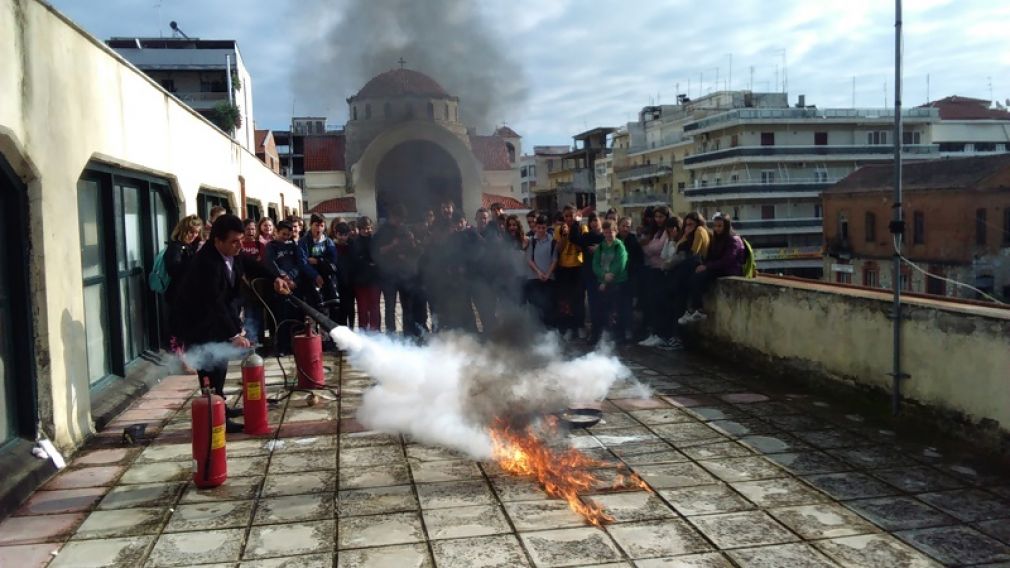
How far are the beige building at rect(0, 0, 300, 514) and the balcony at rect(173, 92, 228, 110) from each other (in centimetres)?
5031

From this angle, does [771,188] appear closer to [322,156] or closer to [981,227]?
[981,227]

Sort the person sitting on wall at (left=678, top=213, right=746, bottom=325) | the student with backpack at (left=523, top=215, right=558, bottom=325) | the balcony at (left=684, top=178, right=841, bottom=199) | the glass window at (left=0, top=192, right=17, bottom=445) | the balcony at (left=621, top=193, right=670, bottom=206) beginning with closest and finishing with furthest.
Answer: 1. the glass window at (left=0, top=192, right=17, bottom=445)
2. the person sitting on wall at (left=678, top=213, right=746, bottom=325)
3. the student with backpack at (left=523, top=215, right=558, bottom=325)
4. the balcony at (left=684, top=178, right=841, bottom=199)
5. the balcony at (left=621, top=193, right=670, bottom=206)

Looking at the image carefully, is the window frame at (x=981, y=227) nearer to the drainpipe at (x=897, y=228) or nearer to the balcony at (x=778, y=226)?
the balcony at (x=778, y=226)

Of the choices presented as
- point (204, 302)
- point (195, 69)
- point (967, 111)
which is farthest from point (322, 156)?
point (967, 111)

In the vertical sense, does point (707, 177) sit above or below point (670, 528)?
above

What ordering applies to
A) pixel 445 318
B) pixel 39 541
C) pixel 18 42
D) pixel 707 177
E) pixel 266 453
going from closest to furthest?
pixel 39 541, pixel 18 42, pixel 266 453, pixel 445 318, pixel 707 177

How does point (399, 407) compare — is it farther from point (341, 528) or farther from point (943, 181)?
point (943, 181)

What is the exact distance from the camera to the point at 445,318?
33.8ft

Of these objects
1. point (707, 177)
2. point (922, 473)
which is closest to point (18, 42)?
→ point (922, 473)

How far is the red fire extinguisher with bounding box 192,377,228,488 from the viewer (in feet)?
15.9

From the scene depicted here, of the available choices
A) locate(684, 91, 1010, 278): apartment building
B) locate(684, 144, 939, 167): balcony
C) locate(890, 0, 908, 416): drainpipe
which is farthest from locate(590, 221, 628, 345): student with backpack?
locate(684, 144, 939, 167): balcony

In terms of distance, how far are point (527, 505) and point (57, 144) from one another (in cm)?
457

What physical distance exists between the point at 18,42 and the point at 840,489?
248 inches

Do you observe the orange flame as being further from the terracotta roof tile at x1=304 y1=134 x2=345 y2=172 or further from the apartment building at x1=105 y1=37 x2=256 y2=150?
the apartment building at x1=105 y1=37 x2=256 y2=150
